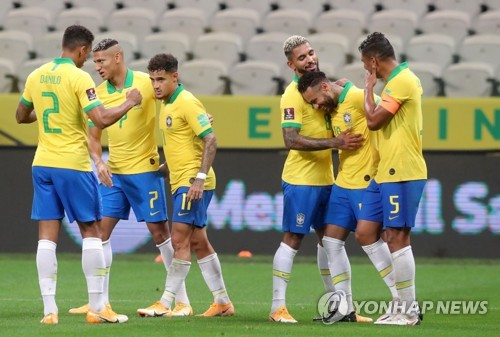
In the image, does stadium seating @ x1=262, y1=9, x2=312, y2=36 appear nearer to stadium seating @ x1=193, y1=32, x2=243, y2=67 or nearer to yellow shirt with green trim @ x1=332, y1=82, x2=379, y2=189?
stadium seating @ x1=193, y1=32, x2=243, y2=67

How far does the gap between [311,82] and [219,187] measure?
5.46 meters

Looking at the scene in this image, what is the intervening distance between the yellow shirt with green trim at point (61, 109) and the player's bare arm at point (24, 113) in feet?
0.47

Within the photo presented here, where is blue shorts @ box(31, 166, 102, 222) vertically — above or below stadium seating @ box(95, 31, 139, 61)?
below

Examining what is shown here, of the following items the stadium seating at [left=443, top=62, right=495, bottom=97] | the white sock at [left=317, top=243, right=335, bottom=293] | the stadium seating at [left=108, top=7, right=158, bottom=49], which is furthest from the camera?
the stadium seating at [left=108, top=7, right=158, bottom=49]

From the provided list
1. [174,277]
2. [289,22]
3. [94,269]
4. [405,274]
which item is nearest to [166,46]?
[289,22]

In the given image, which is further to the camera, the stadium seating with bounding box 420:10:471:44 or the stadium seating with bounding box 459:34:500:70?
the stadium seating with bounding box 420:10:471:44

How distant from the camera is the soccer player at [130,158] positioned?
9.74 m

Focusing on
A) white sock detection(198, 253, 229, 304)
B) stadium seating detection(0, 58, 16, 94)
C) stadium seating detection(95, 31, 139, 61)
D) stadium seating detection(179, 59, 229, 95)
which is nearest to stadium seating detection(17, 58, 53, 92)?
stadium seating detection(0, 58, 16, 94)

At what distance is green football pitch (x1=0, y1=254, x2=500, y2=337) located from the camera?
836 cm

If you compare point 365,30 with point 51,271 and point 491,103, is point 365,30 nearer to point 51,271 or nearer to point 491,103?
point 491,103

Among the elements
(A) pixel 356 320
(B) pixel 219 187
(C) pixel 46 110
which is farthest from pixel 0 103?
(A) pixel 356 320

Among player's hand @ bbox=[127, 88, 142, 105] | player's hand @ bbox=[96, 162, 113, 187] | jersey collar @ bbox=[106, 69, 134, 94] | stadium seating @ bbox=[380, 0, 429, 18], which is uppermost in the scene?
stadium seating @ bbox=[380, 0, 429, 18]

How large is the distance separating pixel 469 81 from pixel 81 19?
619 cm

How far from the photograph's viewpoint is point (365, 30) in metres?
17.4
